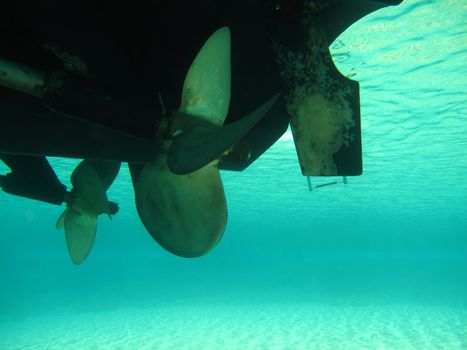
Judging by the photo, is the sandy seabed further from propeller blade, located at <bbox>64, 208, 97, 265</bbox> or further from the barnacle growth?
the barnacle growth

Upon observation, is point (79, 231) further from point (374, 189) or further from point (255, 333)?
point (374, 189)

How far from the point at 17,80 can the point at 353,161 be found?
3.00 metres

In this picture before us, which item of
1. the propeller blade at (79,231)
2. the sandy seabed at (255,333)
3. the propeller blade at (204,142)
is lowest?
the sandy seabed at (255,333)

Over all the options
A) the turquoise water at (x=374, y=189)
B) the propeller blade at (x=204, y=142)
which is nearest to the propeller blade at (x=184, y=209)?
the propeller blade at (x=204, y=142)

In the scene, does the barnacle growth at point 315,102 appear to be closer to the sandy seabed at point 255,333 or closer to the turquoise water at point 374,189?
the turquoise water at point 374,189

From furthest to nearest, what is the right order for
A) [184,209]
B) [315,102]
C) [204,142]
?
[315,102] → [184,209] → [204,142]

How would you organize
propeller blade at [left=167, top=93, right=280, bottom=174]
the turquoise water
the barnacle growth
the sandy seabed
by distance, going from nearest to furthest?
propeller blade at [left=167, top=93, right=280, bottom=174] < the barnacle growth < the turquoise water < the sandy seabed

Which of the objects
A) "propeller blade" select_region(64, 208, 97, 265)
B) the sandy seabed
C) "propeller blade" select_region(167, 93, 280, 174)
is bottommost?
the sandy seabed

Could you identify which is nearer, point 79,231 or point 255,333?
point 79,231

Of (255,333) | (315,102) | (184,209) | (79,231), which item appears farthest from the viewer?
(255,333)

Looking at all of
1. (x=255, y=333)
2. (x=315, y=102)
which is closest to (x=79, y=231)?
(x=315, y=102)

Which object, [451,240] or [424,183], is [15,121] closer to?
[424,183]

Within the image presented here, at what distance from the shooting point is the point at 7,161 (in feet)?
13.7

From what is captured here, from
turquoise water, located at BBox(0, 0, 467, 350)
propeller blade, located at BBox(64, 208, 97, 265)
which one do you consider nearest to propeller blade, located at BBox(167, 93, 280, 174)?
propeller blade, located at BBox(64, 208, 97, 265)
